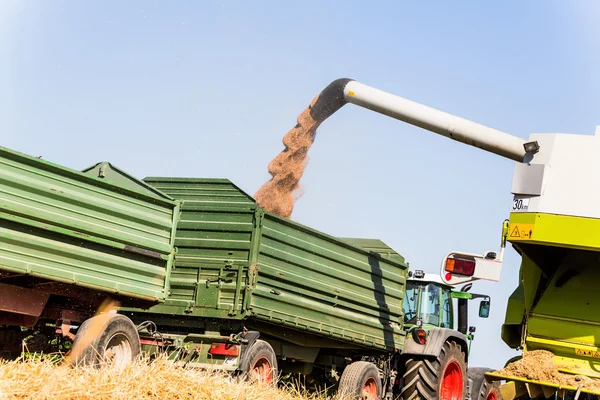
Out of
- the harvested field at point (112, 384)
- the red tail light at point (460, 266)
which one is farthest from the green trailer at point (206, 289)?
the red tail light at point (460, 266)

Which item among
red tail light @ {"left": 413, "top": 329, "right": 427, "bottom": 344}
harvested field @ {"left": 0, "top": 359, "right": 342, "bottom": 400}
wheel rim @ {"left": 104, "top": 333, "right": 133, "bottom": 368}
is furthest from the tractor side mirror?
harvested field @ {"left": 0, "top": 359, "right": 342, "bottom": 400}

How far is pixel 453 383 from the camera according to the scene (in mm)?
13367

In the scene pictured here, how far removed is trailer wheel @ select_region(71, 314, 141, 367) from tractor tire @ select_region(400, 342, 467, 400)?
4.80 metres

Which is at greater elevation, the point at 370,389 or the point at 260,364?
the point at 260,364

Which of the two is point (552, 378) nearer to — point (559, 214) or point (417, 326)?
point (559, 214)

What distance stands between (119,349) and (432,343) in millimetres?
A: 5257

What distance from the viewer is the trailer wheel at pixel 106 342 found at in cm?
855

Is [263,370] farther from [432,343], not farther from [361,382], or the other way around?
[432,343]

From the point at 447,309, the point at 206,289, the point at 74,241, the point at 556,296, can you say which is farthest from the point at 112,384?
the point at 447,309

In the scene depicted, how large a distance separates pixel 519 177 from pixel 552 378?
186 cm

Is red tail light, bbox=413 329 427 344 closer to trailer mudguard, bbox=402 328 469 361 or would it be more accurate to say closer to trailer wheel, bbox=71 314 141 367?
trailer mudguard, bbox=402 328 469 361

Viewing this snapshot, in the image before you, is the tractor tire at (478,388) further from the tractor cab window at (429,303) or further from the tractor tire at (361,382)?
the tractor tire at (361,382)

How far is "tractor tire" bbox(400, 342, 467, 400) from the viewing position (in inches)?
500

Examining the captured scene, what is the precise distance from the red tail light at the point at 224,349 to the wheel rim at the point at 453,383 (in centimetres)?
423
